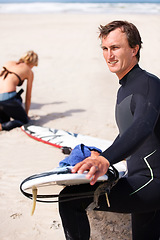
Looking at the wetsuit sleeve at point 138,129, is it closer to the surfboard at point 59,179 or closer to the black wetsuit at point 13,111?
the surfboard at point 59,179

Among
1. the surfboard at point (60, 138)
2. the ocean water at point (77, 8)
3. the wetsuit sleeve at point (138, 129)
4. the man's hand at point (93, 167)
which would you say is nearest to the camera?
the man's hand at point (93, 167)

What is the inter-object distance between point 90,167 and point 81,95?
6.28 meters

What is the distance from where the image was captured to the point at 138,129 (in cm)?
197

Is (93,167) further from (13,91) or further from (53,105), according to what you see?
(53,105)

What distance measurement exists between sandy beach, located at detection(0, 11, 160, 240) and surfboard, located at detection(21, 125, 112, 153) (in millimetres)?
108

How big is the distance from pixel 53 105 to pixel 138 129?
5.58 metres

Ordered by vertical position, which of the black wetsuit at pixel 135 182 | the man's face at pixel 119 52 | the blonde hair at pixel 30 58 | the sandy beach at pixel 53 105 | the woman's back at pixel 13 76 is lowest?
the sandy beach at pixel 53 105

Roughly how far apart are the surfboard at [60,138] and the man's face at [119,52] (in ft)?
8.81

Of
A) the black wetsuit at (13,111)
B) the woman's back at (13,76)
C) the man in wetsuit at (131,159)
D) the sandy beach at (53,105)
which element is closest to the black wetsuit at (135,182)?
the man in wetsuit at (131,159)

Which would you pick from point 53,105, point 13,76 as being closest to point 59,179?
point 13,76

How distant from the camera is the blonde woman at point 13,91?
5973 mm

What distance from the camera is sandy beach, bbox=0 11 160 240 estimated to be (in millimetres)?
3260

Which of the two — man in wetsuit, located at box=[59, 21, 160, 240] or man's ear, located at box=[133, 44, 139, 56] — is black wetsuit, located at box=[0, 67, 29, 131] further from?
man's ear, located at box=[133, 44, 139, 56]

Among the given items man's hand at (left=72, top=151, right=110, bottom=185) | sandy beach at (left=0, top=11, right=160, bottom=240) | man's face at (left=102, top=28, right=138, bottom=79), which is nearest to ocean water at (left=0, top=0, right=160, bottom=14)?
sandy beach at (left=0, top=11, right=160, bottom=240)
